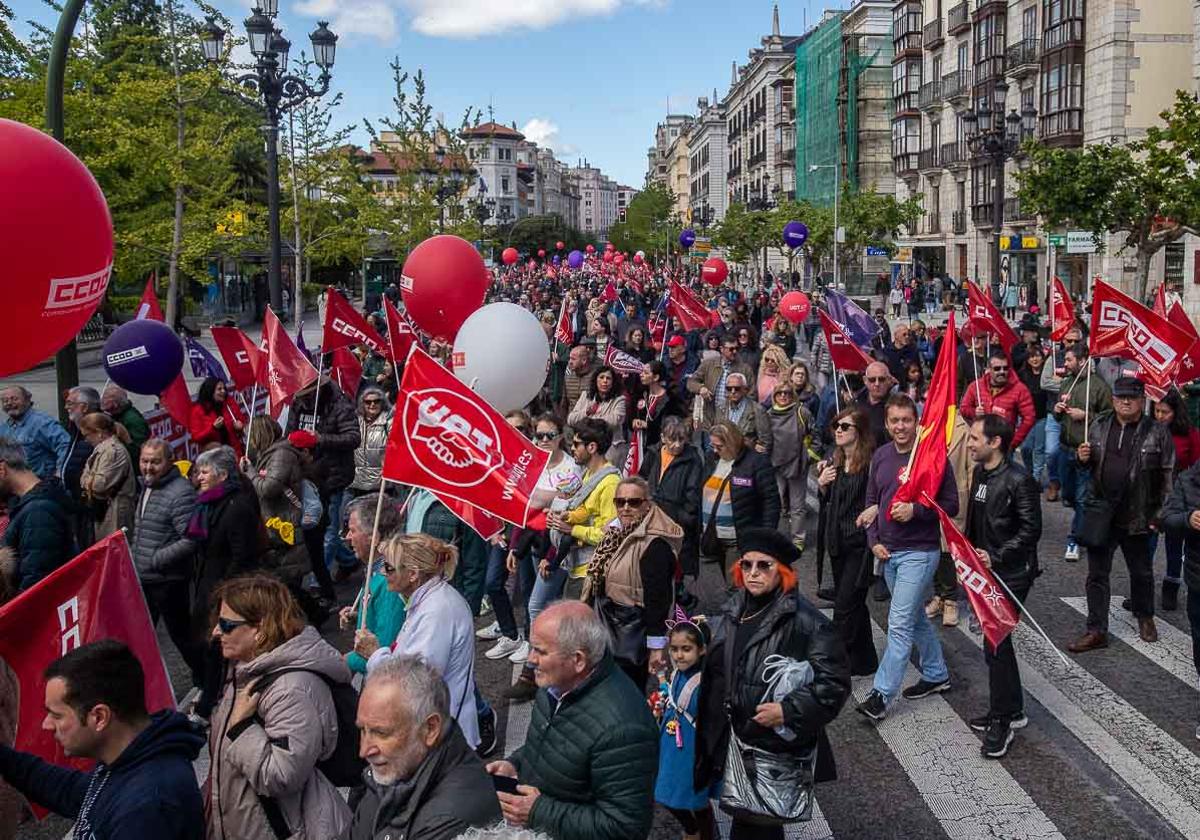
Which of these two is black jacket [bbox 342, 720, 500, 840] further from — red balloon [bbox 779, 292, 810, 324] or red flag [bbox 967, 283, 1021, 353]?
red balloon [bbox 779, 292, 810, 324]

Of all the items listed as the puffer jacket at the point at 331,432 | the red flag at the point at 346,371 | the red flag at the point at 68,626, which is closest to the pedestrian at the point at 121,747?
the red flag at the point at 68,626

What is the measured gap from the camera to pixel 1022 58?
4528cm

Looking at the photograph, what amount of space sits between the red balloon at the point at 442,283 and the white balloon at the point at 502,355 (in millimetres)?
3007

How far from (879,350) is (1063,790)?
8974mm

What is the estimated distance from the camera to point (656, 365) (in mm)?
11180

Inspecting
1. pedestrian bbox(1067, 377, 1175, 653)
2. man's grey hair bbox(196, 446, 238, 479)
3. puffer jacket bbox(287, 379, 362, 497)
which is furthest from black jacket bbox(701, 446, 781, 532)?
puffer jacket bbox(287, 379, 362, 497)

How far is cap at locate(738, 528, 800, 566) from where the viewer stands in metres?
4.51

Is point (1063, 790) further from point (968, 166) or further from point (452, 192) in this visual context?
point (968, 166)

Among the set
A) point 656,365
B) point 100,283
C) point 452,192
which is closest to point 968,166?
A: point 452,192

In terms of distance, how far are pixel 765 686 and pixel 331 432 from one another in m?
6.21

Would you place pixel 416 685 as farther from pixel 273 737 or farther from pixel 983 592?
pixel 983 592

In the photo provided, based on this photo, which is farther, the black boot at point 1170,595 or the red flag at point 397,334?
the red flag at point 397,334

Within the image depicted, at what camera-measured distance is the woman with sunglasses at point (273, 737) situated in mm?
3615

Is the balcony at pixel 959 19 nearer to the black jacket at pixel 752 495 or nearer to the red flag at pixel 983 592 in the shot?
the black jacket at pixel 752 495
